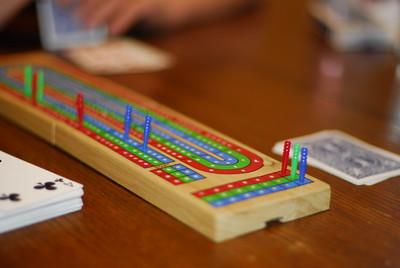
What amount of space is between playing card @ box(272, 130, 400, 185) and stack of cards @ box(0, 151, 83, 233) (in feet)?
1.16

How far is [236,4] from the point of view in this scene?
203cm

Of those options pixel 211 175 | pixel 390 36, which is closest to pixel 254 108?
pixel 211 175

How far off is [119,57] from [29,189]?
0.76m

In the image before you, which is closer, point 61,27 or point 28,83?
point 28,83

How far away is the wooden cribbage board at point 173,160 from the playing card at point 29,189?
90 millimetres

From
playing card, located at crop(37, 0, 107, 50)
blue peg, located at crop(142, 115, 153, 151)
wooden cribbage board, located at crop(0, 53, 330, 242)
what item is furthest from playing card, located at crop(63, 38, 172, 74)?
blue peg, located at crop(142, 115, 153, 151)

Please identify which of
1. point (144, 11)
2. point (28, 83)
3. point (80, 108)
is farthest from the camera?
point (144, 11)

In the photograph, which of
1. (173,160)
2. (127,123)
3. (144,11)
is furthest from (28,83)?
(144,11)

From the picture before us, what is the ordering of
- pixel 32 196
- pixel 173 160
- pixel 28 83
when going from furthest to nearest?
1. pixel 28 83
2. pixel 173 160
3. pixel 32 196

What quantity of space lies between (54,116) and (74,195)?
267 millimetres

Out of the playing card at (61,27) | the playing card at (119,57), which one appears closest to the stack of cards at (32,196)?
the playing card at (119,57)

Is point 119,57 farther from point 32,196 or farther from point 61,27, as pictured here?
point 32,196

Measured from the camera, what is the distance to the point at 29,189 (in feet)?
2.71

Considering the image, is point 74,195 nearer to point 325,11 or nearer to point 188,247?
point 188,247
